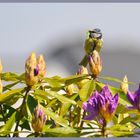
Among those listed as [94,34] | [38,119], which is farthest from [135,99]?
[94,34]

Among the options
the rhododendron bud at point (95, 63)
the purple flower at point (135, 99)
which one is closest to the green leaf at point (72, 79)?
the rhododendron bud at point (95, 63)

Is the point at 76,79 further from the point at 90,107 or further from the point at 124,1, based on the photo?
the point at 124,1

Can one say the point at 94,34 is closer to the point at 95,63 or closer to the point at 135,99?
the point at 95,63

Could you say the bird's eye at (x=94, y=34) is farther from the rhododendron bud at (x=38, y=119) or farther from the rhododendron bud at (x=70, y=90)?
the rhododendron bud at (x=38, y=119)

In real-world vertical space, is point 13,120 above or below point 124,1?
below

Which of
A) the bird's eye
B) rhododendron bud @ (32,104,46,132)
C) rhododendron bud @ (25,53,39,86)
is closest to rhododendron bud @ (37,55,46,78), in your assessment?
rhododendron bud @ (25,53,39,86)

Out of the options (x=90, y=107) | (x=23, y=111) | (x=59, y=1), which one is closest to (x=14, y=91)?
(x=23, y=111)
